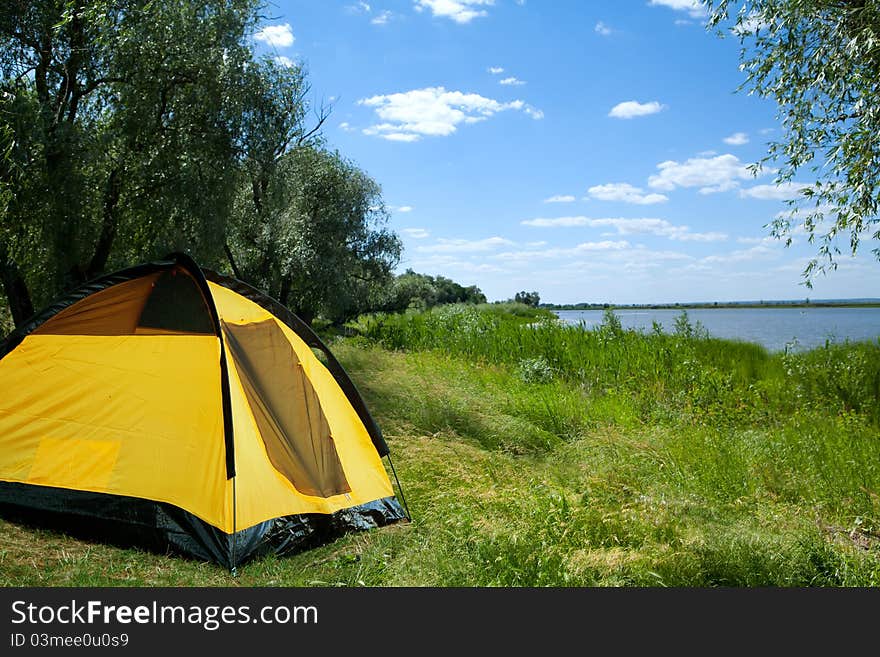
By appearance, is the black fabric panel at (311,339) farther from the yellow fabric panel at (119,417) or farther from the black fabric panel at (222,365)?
the yellow fabric panel at (119,417)

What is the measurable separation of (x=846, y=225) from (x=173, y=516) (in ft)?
25.5

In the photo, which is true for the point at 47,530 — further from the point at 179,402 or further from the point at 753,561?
the point at 753,561

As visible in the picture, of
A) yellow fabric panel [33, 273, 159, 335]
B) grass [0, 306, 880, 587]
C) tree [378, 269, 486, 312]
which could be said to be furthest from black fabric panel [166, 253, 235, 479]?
tree [378, 269, 486, 312]

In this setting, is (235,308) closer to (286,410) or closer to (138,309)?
(138,309)

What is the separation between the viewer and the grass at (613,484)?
3676mm

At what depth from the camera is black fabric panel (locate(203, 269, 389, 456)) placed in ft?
16.5

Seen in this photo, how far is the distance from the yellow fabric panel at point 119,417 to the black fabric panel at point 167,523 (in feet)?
0.24

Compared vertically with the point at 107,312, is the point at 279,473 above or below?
below

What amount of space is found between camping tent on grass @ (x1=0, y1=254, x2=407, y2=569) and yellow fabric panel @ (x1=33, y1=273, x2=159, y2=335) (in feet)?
0.04

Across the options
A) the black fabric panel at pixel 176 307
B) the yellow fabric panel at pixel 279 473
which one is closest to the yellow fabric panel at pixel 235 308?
the yellow fabric panel at pixel 279 473

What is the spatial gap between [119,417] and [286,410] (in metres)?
1.21

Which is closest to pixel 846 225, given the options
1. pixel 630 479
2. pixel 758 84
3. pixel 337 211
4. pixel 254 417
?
pixel 758 84

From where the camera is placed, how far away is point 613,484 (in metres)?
5.12

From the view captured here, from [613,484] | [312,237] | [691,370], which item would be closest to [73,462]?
[613,484]
